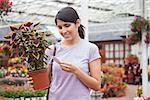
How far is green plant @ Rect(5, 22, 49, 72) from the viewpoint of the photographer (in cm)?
243

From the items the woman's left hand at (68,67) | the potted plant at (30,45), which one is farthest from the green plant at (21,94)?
the woman's left hand at (68,67)

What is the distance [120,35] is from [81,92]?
624 inches

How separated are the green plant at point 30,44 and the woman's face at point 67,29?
0.59 metres

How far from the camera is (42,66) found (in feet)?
7.90

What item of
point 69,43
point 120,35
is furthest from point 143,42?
point 120,35

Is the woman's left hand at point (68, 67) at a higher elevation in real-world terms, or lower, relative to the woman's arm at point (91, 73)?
higher

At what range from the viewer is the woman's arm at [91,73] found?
1754 mm

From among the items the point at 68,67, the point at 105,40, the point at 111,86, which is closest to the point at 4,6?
the point at 68,67

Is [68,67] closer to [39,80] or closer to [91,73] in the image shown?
[91,73]

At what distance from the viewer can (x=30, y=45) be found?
8.18ft

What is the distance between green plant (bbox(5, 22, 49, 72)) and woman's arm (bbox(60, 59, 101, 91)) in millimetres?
629

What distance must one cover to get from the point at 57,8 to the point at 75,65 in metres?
14.0

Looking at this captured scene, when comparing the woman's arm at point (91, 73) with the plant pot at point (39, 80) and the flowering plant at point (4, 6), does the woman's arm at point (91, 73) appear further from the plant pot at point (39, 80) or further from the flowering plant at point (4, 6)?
the flowering plant at point (4, 6)

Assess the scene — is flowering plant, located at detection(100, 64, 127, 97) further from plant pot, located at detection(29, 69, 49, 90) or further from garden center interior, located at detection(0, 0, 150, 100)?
plant pot, located at detection(29, 69, 49, 90)
